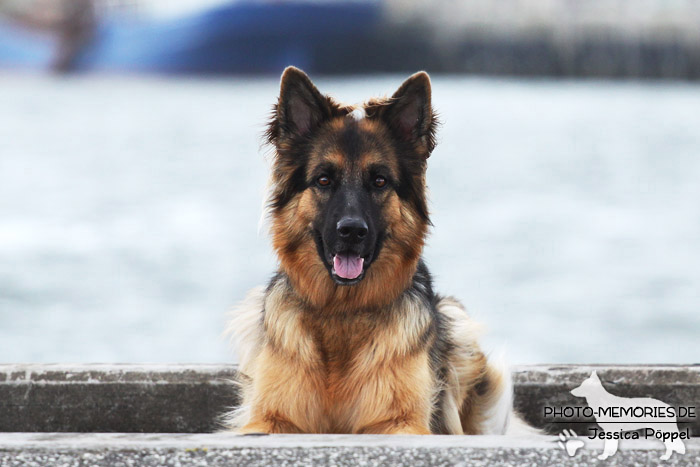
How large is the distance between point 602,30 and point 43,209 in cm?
3480

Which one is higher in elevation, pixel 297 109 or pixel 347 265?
pixel 297 109

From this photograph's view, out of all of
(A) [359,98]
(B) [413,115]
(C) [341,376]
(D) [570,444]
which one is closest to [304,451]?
(D) [570,444]

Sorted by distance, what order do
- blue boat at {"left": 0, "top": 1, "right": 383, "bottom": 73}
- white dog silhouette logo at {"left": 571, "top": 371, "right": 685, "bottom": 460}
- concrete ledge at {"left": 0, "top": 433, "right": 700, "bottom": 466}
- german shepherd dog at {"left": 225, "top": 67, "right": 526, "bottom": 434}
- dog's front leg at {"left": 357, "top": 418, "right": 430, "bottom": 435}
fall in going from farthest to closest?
blue boat at {"left": 0, "top": 1, "right": 383, "bottom": 73}
german shepherd dog at {"left": 225, "top": 67, "right": 526, "bottom": 434}
dog's front leg at {"left": 357, "top": 418, "right": 430, "bottom": 435}
white dog silhouette logo at {"left": 571, "top": 371, "right": 685, "bottom": 460}
concrete ledge at {"left": 0, "top": 433, "right": 700, "bottom": 466}

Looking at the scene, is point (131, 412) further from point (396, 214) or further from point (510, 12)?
point (510, 12)

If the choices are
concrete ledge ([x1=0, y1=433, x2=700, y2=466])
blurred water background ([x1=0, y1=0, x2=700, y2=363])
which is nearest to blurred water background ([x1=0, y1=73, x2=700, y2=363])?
blurred water background ([x1=0, y1=0, x2=700, y2=363])

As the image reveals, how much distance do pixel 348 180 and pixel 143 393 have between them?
1.72 metres

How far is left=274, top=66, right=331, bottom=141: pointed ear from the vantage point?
4375 millimetres

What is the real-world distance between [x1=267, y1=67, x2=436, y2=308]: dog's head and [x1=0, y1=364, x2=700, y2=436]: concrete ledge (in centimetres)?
101

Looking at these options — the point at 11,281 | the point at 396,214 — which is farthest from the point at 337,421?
the point at 11,281

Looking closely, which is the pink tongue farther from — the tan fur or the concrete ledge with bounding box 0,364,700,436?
the concrete ledge with bounding box 0,364,700,436

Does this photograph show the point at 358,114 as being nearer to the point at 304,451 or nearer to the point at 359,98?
the point at 304,451

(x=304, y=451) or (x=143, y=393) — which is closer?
(x=304, y=451)

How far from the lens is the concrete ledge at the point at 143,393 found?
4.82 meters

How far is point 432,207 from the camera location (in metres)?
4.69
